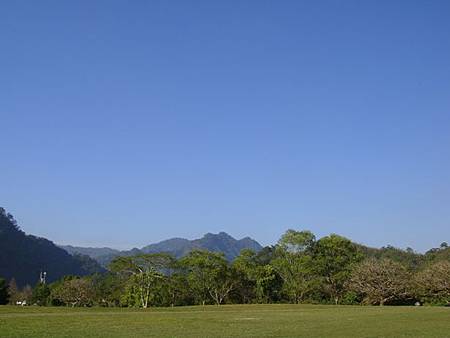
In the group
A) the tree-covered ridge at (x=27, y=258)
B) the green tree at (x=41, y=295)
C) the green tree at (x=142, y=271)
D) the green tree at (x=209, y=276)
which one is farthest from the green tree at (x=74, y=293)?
the tree-covered ridge at (x=27, y=258)

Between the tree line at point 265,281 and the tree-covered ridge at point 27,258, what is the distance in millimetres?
80856

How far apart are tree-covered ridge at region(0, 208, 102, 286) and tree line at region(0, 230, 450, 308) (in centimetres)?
8086

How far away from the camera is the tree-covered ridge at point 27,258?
153625 millimetres

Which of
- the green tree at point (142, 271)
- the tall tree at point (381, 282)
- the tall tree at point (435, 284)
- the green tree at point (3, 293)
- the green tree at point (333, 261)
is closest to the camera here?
the green tree at point (3, 293)

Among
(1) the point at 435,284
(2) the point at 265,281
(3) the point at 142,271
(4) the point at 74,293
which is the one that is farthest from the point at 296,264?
(4) the point at 74,293

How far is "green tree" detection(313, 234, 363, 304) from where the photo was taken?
7712cm

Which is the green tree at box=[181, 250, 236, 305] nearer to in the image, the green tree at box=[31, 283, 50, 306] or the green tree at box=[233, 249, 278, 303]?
the green tree at box=[233, 249, 278, 303]

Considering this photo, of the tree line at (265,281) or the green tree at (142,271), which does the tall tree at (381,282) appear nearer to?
the tree line at (265,281)

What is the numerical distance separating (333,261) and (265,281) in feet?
34.6

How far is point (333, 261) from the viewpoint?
255 ft

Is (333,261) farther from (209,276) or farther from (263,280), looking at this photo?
(209,276)

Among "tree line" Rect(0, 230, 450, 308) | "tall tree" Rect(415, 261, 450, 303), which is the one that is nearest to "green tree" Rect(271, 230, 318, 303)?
"tree line" Rect(0, 230, 450, 308)

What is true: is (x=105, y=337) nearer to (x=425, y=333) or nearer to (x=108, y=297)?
(x=425, y=333)

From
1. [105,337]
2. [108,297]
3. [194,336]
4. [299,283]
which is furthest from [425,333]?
[108,297]
